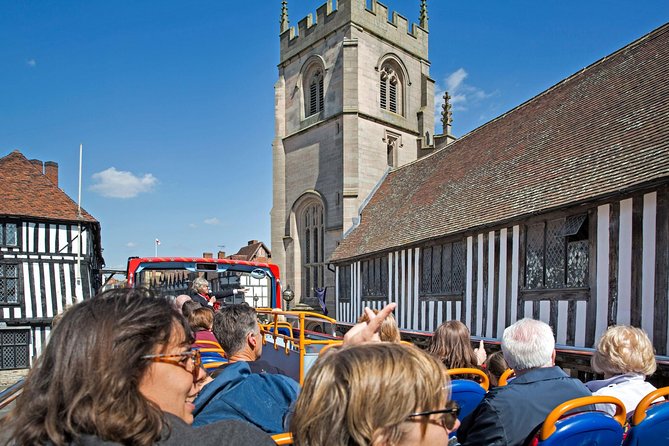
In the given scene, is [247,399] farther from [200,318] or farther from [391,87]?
[391,87]

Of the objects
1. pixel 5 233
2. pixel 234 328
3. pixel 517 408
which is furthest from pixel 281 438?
pixel 5 233

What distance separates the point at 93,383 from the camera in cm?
134

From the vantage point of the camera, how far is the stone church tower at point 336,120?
74.6 ft

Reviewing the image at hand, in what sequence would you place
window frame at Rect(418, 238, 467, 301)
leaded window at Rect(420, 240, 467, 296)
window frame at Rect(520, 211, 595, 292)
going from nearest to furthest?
1. window frame at Rect(520, 211, 595, 292)
2. window frame at Rect(418, 238, 467, 301)
3. leaded window at Rect(420, 240, 467, 296)

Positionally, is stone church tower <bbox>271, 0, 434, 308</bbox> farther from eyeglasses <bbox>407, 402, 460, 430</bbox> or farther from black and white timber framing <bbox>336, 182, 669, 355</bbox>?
eyeglasses <bbox>407, 402, 460, 430</bbox>

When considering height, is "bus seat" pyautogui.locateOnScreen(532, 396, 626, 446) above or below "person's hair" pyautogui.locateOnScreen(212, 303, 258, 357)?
below

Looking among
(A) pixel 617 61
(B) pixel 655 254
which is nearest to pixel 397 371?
(B) pixel 655 254

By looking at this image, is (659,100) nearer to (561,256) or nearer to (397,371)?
(561,256)

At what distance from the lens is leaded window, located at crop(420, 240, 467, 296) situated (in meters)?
12.0

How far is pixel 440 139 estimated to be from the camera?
2548cm

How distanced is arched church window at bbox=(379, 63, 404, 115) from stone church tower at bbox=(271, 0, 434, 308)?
47 mm

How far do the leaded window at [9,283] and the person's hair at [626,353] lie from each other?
17.3 meters

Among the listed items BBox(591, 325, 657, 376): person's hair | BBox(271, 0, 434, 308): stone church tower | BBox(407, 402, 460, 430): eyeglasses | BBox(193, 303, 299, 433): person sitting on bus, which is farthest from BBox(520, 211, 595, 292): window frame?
BBox(271, 0, 434, 308): stone church tower

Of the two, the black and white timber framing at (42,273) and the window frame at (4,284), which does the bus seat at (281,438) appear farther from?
the window frame at (4,284)
